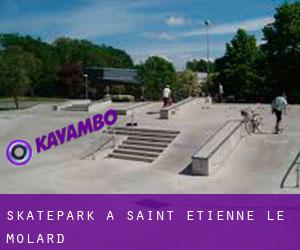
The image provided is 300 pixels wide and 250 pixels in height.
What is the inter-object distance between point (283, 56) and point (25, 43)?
234 feet

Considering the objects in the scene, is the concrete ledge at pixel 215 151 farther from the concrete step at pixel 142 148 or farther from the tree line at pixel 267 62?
the tree line at pixel 267 62

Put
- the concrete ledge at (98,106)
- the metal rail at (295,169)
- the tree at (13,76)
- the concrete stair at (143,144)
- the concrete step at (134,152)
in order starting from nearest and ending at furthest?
the metal rail at (295,169), the concrete step at (134,152), the concrete stair at (143,144), the concrete ledge at (98,106), the tree at (13,76)

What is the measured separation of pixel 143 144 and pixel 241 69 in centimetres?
3333

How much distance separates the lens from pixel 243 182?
1474cm

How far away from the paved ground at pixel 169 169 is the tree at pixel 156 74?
4012cm

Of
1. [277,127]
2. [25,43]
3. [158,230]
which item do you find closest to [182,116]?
[277,127]

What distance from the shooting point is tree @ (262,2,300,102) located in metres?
45.4

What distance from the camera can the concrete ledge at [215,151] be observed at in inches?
617

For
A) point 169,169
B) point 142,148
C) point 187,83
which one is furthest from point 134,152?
point 187,83

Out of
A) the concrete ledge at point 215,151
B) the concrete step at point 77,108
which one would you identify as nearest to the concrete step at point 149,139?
the concrete ledge at point 215,151

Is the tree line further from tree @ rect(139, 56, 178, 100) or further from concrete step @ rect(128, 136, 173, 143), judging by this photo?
concrete step @ rect(128, 136, 173, 143)

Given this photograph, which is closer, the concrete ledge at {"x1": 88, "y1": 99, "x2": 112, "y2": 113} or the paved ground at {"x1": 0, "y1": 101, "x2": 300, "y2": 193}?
the paved ground at {"x1": 0, "y1": 101, "x2": 300, "y2": 193}
